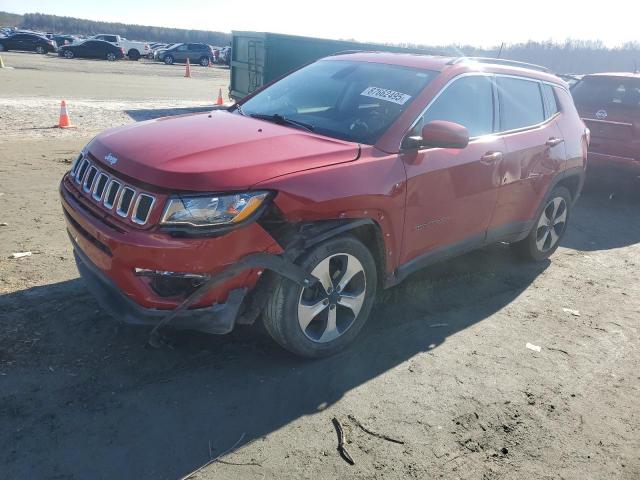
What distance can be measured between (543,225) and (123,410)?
4187 mm

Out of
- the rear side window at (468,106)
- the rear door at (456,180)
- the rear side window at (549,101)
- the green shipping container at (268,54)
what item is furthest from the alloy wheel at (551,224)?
the green shipping container at (268,54)

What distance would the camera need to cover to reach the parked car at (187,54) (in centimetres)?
4052

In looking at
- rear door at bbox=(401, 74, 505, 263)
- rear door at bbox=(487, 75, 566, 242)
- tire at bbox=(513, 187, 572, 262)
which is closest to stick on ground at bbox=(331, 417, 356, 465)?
rear door at bbox=(401, 74, 505, 263)

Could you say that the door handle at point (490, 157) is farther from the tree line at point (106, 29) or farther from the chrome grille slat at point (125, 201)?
the tree line at point (106, 29)

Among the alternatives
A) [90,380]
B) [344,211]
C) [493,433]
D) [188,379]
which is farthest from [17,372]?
[493,433]

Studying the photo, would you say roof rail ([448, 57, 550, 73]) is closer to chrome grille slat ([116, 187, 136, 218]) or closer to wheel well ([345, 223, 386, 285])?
wheel well ([345, 223, 386, 285])

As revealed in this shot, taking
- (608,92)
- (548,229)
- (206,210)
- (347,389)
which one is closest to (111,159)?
(206,210)

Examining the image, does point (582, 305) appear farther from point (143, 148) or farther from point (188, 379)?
point (143, 148)

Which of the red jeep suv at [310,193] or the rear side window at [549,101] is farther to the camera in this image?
the rear side window at [549,101]

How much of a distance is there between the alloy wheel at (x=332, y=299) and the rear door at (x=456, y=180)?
1.48ft

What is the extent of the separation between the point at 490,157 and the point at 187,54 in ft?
134

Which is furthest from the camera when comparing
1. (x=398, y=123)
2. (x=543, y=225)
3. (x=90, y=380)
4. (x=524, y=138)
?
(x=543, y=225)

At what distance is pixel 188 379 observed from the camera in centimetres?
318

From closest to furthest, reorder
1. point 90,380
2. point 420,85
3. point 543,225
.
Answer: point 90,380
point 420,85
point 543,225
